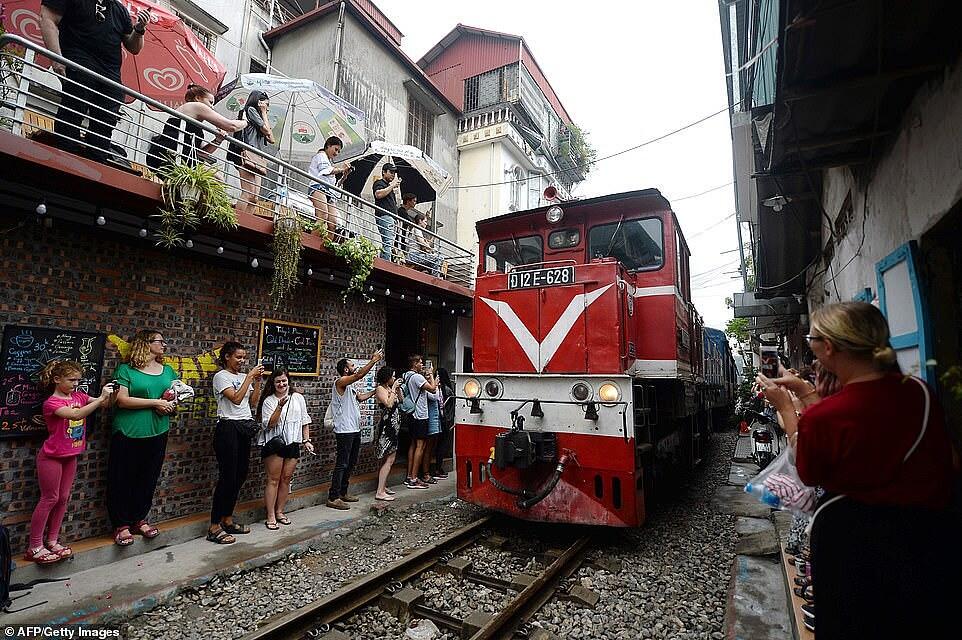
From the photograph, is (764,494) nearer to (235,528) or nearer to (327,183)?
(235,528)

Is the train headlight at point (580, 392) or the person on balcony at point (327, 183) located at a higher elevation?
the person on balcony at point (327, 183)

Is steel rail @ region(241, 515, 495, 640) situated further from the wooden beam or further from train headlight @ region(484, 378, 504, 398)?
the wooden beam

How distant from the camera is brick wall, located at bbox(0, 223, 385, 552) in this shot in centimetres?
423

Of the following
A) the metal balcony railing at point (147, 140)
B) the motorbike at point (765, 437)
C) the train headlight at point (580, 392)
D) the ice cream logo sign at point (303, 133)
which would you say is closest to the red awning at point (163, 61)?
the metal balcony railing at point (147, 140)

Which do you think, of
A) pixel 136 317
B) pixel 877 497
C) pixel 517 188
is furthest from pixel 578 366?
pixel 517 188

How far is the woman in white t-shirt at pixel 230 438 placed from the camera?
506cm

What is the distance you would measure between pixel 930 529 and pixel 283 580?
14.6ft

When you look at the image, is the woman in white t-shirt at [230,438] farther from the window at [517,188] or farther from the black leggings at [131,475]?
the window at [517,188]

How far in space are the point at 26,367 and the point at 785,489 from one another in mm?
5867

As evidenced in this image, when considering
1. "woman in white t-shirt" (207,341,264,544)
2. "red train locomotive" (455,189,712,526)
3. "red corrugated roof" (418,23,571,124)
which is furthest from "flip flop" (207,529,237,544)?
"red corrugated roof" (418,23,571,124)

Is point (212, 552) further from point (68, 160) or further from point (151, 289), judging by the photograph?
point (68, 160)

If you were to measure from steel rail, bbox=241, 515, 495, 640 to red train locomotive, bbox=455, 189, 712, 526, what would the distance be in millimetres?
815

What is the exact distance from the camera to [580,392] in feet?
15.6

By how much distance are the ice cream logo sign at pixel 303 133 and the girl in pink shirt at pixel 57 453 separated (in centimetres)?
535
